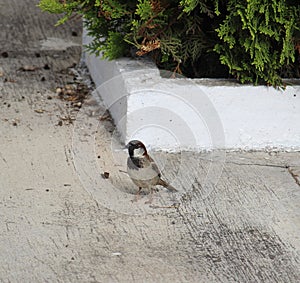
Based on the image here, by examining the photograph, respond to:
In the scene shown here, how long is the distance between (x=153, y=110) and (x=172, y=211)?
38.5 inches

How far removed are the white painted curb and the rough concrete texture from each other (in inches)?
4.6

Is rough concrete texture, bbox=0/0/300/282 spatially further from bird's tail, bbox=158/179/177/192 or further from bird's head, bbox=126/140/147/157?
bird's head, bbox=126/140/147/157

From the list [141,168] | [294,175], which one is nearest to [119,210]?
[141,168]

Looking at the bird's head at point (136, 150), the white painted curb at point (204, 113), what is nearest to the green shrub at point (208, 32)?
the white painted curb at point (204, 113)

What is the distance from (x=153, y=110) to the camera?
217 inches

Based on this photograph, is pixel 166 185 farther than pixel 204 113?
No

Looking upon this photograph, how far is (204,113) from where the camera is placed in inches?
219

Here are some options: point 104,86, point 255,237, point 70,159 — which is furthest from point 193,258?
point 104,86

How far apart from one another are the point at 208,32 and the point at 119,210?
179 centimetres

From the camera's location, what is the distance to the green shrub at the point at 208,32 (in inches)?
210

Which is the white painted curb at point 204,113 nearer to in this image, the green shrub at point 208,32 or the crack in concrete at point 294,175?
the green shrub at point 208,32

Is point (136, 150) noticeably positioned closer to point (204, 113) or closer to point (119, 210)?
point (119, 210)

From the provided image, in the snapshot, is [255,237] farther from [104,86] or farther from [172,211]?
[104,86]

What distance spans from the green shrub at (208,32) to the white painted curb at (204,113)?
16cm
